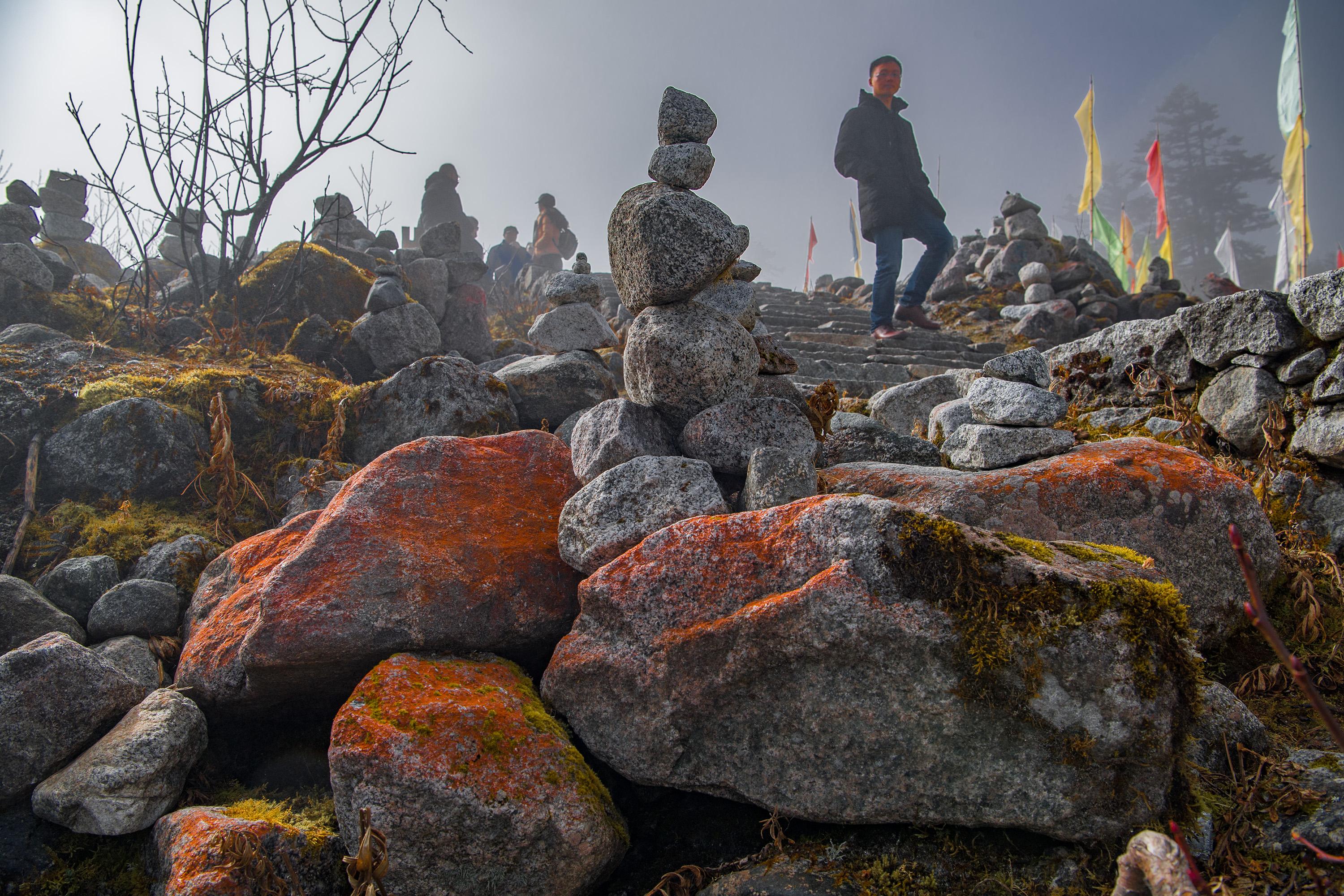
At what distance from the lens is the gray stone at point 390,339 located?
7.81 m

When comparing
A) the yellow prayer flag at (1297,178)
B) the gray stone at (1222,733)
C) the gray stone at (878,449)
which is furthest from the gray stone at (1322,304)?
the yellow prayer flag at (1297,178)

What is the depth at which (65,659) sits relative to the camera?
2.90 m

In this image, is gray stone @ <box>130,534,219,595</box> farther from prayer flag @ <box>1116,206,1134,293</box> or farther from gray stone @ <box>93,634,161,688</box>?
prayer flag @ <box>1116,206,1134,293</box>

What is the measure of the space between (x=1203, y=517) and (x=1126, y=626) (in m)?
1.45

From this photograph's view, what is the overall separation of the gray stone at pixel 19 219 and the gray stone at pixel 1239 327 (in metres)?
→ 14.8

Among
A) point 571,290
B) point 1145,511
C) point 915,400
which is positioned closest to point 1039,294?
point 915,400

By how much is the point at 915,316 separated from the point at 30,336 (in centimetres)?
1015

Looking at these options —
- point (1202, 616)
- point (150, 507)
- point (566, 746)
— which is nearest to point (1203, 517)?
point (1202, 616)

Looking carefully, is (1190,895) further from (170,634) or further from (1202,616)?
(170,634)

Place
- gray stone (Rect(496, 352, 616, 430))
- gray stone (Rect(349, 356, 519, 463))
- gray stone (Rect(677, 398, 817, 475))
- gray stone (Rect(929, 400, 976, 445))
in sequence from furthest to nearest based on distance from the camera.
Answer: gray stone (Rect(496, 352, 616, 430))
gray stone (Rect(349, 356, 519, 463))
gray stone (Rect(929, 400, 976, 445))
gray stone (Rect(677, 398, 817, 475))

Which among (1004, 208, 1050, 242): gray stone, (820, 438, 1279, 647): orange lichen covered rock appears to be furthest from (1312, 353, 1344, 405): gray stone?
(1004, 208, 1050, 242): gray stone

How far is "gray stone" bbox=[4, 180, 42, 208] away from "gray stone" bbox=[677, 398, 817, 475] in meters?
13.1

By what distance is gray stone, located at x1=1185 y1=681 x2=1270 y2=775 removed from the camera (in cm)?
248

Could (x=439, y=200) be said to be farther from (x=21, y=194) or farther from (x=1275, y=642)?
(x=1275, y=642)
